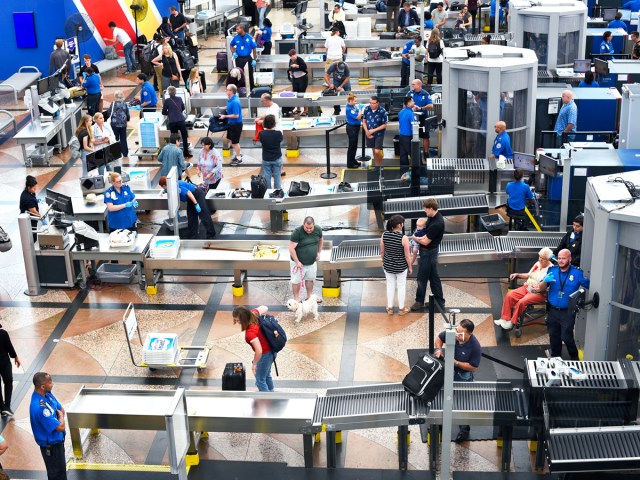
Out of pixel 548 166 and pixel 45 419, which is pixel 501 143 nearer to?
pixel 548 166

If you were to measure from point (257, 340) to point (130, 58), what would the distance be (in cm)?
1720

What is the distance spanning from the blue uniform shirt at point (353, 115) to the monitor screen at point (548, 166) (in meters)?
4.37

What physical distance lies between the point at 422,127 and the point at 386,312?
525 centimetres

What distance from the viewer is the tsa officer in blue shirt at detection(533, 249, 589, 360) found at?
35.5ft

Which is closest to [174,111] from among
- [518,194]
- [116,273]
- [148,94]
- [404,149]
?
[148,94]

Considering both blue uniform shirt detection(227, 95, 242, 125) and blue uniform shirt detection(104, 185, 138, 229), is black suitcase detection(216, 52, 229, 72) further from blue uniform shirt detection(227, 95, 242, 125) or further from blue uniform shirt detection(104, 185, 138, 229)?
blue uniform shirt detection(104, 185, 138, 229)

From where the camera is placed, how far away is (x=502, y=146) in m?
15.3

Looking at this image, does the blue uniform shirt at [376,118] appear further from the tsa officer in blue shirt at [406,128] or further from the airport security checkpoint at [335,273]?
the tsa officer in blue shirt at [406,128]

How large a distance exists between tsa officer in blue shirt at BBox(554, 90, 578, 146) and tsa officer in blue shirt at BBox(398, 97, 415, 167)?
243 cm

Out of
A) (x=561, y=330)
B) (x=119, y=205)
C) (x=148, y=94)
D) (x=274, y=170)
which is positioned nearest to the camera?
(x=561, y=330)

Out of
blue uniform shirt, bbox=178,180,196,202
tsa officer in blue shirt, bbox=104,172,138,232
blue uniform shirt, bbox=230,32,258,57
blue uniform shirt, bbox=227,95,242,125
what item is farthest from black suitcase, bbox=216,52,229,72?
tsa officer in blue shirt, bbox=104,172,138,232

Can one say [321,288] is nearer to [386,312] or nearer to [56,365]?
[386,312]

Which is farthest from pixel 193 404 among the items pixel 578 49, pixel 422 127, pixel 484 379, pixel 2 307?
pixel 578 49

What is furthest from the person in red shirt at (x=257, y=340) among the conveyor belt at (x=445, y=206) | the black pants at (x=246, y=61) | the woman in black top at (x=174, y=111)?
the black pants at (x=246, y=61)
